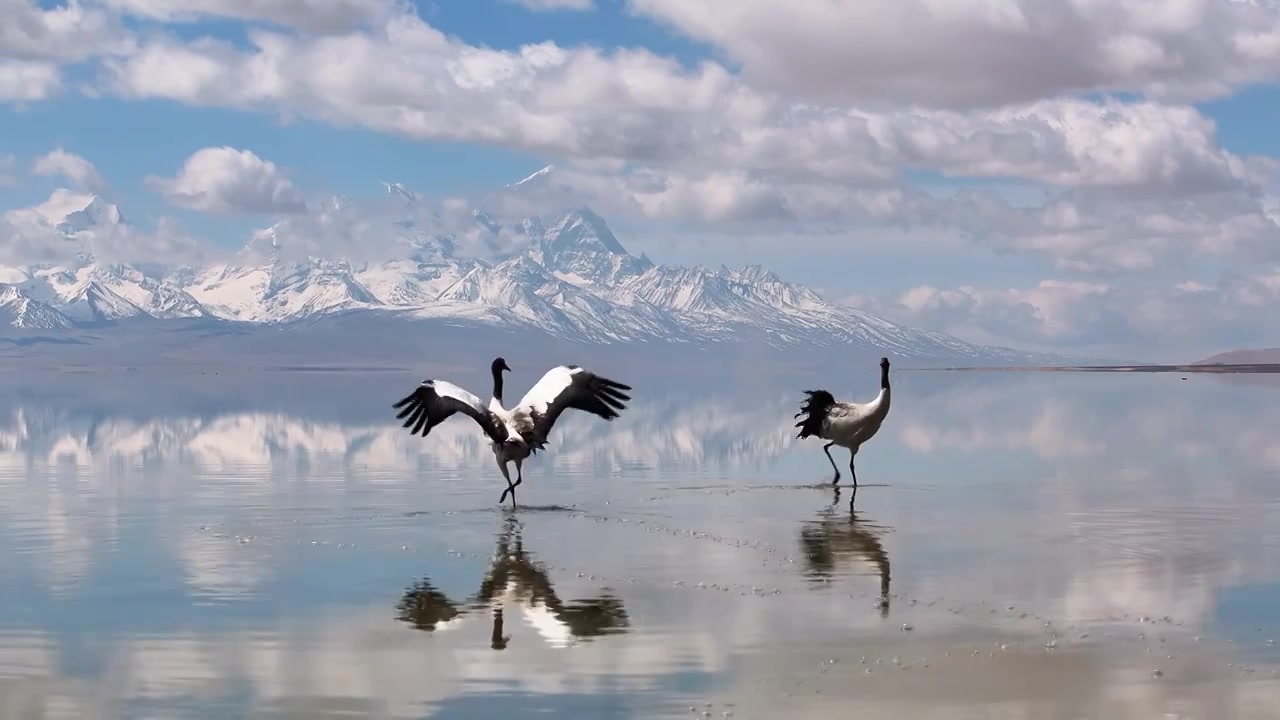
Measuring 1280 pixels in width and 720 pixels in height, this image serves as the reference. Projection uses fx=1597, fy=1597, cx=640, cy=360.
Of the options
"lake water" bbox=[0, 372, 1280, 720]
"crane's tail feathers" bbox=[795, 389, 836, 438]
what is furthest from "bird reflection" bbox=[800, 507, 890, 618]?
"crane's tail feathers" bbox=[795, 389, 836, 438]

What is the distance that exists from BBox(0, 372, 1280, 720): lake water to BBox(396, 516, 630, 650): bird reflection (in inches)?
2.3

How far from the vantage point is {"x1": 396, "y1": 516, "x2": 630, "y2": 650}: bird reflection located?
1563 cm

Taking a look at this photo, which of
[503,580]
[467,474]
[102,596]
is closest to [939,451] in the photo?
[467,474]

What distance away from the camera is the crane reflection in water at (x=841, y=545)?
19.6 meters

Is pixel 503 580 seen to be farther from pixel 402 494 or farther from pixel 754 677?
pixel 402 494

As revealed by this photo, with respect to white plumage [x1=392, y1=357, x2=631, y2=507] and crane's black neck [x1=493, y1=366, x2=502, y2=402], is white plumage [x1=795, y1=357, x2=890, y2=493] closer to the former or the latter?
crane's black neck [x1=493, y1=366, x2=502, y2=402]

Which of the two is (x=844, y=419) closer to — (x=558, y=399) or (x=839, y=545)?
(x=558, y=399)

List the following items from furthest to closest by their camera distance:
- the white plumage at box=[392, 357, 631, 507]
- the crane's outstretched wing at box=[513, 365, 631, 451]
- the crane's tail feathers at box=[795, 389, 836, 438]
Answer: the crane's tail feathers at box=[795, 389, 836, 438], the crane's outstretched wing at box=[513, 365, 631, 451], the white plumage at box=[392, 357, 631, 507]

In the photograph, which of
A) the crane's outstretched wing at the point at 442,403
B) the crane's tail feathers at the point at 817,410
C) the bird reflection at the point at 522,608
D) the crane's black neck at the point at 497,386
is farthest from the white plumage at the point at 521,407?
the crane's tail feathers at the point at 817,410

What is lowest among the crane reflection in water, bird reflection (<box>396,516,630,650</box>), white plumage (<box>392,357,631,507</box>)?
bird reflection (<box>396,516,630,650</box>)

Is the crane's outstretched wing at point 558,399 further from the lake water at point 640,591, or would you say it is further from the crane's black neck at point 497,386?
the lake water at point 640,591

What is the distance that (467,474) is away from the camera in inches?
1412

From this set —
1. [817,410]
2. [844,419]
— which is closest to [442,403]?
[817,410]

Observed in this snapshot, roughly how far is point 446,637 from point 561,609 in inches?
75.6
